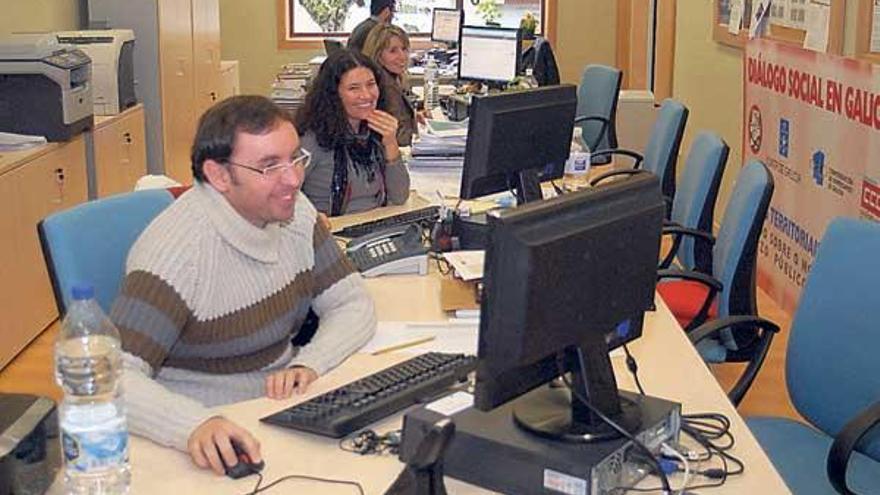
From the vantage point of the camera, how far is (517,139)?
282cm

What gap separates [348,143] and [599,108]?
2.81m

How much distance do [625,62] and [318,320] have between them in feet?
22.3

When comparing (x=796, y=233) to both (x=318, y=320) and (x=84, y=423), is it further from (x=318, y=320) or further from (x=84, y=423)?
(x=84, y=423)

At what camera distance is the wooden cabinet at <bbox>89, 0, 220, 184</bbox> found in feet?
20.7

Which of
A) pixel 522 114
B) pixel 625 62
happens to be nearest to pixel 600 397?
pixel 522 114

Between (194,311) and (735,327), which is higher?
(194,311)

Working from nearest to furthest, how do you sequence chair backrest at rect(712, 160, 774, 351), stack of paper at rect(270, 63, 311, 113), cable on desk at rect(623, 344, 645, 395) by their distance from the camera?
cable on desk at rect(623, 344, 645, 395) < chair backrest at rect(712, 160, 774, 351) < stack of paper at rect(270, 63, 311, 113)

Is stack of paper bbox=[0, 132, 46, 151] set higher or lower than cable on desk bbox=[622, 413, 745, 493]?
higher

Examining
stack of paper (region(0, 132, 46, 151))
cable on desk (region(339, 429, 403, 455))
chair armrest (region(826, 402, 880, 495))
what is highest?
stack of paper (region(0, 132, 46, 151))

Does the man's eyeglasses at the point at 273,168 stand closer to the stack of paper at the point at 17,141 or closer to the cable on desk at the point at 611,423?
the cable on desk at the point at 611,423

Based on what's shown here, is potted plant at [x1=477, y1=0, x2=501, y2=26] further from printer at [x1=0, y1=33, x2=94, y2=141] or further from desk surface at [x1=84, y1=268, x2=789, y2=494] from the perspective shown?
desk surface at [x1=84, y1=268, x2=789, y2=494]

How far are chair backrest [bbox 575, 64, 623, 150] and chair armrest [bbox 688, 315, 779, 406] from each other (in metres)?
3.28

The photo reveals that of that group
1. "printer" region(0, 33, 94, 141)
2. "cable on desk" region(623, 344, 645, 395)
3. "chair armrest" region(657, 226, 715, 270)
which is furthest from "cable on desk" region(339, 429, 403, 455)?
"printer" region(0, 33, 94, 141)

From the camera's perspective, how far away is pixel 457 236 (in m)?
3.02
